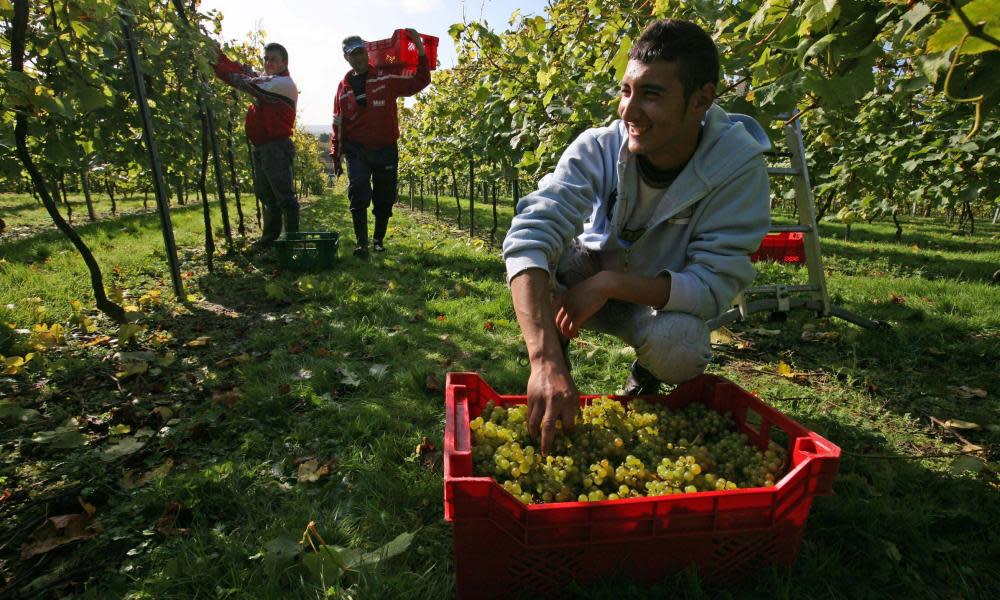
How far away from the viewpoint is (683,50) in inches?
68.5

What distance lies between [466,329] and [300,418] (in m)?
1.51

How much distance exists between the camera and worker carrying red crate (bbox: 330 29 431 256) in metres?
5.93

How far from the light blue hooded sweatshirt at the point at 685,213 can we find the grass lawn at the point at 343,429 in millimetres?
920

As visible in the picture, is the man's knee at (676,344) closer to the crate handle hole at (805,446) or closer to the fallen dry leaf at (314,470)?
the crate handle hole at (805,446)

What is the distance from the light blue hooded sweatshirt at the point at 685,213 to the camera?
1.86 meters

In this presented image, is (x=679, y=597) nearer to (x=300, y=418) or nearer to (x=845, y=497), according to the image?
(x=845, y=497)

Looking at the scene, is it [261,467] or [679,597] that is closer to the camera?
[679,597]

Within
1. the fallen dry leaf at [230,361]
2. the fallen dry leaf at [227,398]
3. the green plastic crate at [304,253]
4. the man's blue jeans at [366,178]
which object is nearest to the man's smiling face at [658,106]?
the fallen dry leaf at [227,398]

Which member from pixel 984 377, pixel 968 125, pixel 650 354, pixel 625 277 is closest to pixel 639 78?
pixel 625 277

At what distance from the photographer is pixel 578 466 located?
5.35 ft

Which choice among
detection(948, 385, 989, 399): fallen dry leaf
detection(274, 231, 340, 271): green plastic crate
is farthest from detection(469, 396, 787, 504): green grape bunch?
detection(274, 231, 340, 271): green plastic crate

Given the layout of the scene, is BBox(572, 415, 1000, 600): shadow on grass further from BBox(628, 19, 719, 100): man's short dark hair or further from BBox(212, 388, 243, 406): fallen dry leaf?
BBox(212, 388, 243, 406): fallen dry leaf

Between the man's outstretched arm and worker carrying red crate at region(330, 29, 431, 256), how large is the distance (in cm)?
471

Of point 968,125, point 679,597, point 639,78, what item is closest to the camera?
point 679,597
